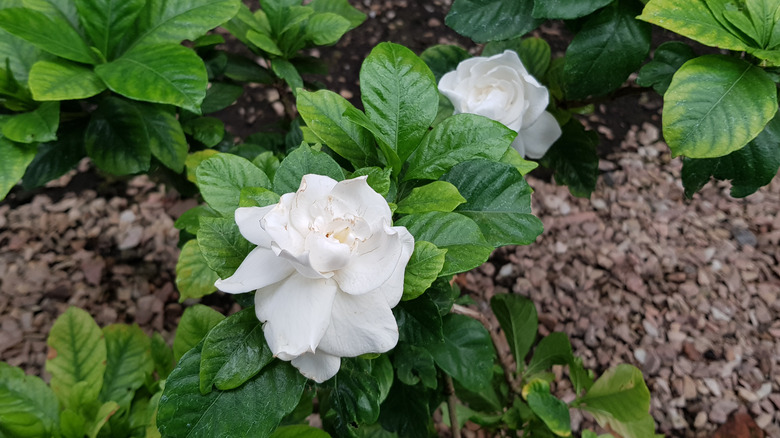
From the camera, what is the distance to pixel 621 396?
50.3 inches

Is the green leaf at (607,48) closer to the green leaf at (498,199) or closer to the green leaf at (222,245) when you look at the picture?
the green leaf at (498,199)

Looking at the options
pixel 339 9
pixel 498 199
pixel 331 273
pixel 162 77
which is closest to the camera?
pixel 331 273

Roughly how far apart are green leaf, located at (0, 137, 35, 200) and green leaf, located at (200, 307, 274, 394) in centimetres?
A: 59

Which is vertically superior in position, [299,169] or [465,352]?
[299,169]

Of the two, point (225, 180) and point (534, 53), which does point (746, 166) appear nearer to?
point (534, 53)

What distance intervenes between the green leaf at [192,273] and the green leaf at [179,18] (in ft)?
1.30

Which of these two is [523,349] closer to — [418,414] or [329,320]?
[418,414]

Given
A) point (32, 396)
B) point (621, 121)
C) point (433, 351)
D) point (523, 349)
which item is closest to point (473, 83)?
point (433, 351)

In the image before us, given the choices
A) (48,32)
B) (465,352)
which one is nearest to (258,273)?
(465,352)

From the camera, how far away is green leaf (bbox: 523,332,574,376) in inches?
58.1

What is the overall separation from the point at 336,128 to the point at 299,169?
111 mm

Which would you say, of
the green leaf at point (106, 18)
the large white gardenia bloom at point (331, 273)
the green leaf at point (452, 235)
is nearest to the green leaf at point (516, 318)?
the green leaf at point (452, 235)

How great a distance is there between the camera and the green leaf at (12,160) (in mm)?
1010

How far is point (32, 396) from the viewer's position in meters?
1.29
